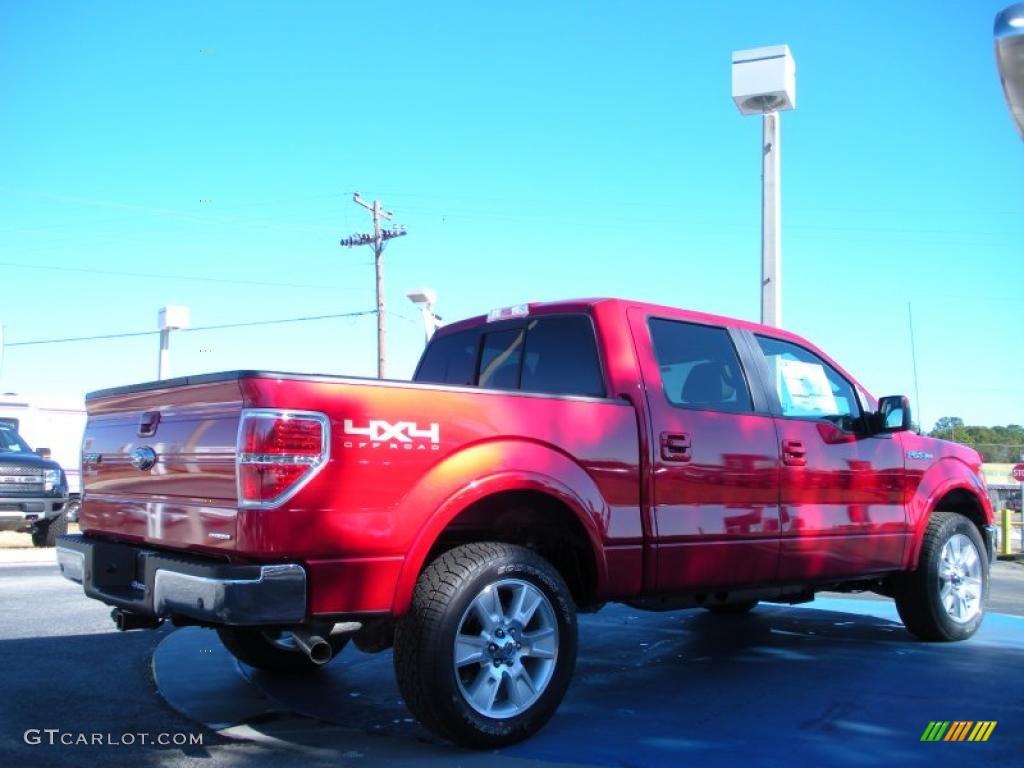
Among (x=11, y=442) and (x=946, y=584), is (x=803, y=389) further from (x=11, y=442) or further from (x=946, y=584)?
(x=11, y=442)

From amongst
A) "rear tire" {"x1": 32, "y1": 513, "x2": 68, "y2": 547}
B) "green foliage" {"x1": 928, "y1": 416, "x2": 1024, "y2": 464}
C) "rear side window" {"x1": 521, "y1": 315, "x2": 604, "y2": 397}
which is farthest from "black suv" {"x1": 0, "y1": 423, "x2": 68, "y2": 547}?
"green foliage" {"x1": 928, "y1": 416, "x2": 1024, "y2": 464}

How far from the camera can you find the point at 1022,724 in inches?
167

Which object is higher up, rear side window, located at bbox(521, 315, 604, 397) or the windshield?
rear side window, located at bbox(521, 315, 604, 397)

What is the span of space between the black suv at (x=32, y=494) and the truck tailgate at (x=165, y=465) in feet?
30.7

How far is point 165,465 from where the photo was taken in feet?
13.0

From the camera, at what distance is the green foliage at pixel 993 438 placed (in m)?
28.1

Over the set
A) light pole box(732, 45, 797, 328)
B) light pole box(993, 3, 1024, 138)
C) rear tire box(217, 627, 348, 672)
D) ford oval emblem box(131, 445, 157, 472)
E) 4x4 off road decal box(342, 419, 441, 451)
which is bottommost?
rear tire box(217, 627, 348, 672)

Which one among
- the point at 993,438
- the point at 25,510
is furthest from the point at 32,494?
the point at 993,438

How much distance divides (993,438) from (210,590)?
3963 centimetres

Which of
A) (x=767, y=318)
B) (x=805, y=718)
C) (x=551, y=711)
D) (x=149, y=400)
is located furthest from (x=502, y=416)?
(x=767, y=318)

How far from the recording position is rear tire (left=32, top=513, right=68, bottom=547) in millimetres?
13758

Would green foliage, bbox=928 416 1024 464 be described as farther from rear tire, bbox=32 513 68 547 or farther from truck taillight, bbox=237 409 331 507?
truck taillight, bbox=237 409 331 507

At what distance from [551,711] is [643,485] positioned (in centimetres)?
107

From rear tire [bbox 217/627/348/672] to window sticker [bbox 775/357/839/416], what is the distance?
2.96 meters
